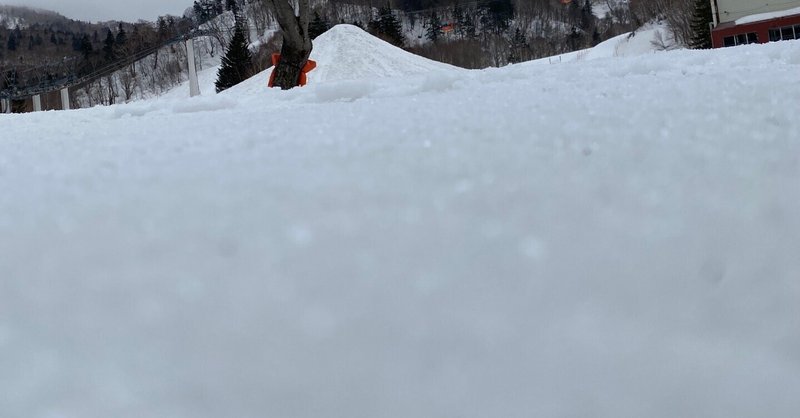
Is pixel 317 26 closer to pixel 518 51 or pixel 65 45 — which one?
pixel 518 51

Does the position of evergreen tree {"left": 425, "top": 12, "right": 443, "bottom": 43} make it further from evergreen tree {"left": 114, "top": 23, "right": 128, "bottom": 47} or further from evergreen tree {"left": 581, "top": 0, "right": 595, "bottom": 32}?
evergreen tree {"left": 114, "top": 23, "right": 128, "bottom": 47}

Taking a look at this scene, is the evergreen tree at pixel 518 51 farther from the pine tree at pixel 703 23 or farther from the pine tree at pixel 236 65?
the pine tree at pixel 236 65

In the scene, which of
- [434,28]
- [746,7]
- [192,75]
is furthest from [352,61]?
[434,28]

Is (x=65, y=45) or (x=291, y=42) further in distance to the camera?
(x=65, y=45)

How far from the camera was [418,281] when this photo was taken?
1.86 ft

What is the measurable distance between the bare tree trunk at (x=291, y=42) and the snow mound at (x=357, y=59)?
5690mm

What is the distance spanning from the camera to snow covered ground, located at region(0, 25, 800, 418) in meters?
0.48

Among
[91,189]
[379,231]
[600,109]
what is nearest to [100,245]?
[91,189]

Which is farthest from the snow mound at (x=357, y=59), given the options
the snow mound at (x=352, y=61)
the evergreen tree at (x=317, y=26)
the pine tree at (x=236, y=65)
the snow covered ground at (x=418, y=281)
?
the evergreen tree at (x=317, y=26)

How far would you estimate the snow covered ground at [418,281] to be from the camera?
0.48 m

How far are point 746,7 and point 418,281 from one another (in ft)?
→ 84.1

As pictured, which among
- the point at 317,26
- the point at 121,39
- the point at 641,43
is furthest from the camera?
the point at 121,39

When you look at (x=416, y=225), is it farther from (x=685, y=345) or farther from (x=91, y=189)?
(x=91, y=189)

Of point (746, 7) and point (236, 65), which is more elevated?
point (236, 65)
